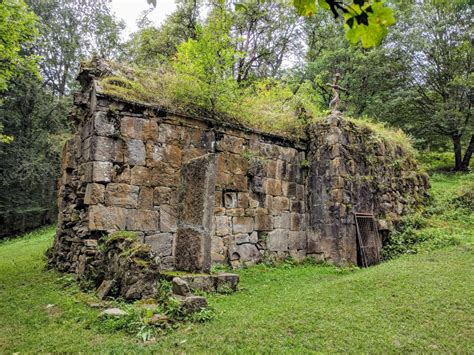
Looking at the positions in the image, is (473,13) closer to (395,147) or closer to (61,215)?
(395,147)

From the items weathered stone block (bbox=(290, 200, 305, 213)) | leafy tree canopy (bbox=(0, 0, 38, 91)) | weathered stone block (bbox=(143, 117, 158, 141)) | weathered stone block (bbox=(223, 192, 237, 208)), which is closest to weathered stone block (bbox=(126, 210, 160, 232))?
weathered stone block (bbox=(143, 117, 158, 141))

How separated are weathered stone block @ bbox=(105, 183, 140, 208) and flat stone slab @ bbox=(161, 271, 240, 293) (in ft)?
5.11

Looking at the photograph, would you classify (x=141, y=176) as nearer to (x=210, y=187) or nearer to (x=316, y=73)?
(x=210, y=187)

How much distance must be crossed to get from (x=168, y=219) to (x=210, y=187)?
4.68 ft

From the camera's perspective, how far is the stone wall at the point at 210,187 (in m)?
6.56

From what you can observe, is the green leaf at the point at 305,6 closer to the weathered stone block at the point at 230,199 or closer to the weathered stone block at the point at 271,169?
the weathered stone block at the point at 230,199

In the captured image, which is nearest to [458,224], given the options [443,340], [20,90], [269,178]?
[269,178]

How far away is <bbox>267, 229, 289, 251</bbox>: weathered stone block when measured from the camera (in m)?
8.90

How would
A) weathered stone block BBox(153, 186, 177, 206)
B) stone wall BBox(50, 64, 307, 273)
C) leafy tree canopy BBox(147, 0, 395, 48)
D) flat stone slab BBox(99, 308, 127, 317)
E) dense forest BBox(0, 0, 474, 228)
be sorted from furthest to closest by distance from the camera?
dense forest BBox(0, 0, 474, 228)
weathered stone block BBox(153, 186, 177, 206)
stone wall BBox(50, 64, 307, 273)
flat stone slab BBox(99, 308, 127, 317)
leafy tree canopy BBox(147, 0, 395, 48)

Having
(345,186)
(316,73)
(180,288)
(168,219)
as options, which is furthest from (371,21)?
(316,73)

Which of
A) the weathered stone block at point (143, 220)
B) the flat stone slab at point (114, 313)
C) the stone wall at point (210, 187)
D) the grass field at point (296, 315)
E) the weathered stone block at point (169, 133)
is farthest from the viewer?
the weathered stone block at point (169, 133)

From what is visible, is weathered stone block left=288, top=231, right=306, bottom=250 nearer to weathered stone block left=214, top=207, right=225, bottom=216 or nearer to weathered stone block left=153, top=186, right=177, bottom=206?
weathered stone block left=214, top=207, right=225, bottom=216

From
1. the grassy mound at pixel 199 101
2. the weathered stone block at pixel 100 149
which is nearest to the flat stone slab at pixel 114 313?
the weathered stone block at pixel 100 149

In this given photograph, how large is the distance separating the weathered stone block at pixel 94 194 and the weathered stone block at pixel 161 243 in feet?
3.90
